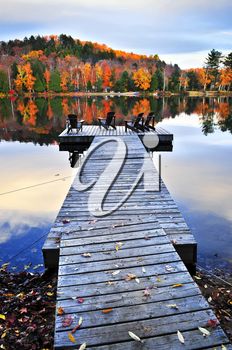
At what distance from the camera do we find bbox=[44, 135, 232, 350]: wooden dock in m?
2.39

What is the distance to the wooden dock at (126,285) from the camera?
2.39m

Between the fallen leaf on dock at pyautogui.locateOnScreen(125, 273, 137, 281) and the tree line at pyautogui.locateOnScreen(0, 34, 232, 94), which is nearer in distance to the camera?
the fallen leaf on dock at pyautogui.locateOnScreen(125, 273, 137, 281)

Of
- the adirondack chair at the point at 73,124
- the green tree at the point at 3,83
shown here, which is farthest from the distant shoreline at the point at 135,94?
the adirondack chair at the point at 73,124

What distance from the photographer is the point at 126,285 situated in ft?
9.77

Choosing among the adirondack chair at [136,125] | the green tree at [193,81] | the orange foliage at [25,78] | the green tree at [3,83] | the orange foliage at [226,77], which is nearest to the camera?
the adirondack chair at [136,125]

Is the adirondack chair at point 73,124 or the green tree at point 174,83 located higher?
the green tree at point 174,83

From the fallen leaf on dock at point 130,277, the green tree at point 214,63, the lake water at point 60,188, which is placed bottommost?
the lake water at point 60,188

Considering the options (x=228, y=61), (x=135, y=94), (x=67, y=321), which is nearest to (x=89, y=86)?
(x=135, y=94)

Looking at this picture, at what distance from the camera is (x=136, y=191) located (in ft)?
20.6

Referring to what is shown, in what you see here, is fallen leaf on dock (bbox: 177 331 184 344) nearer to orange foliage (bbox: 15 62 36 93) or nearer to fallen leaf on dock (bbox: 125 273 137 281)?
fallen leaf on dock (bbox: 125 273 137 281)

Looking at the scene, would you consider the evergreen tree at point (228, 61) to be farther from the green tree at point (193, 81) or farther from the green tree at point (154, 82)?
the green tree at point (154, 82)

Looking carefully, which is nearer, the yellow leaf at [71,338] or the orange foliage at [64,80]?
the yellow leaf at [71,338]

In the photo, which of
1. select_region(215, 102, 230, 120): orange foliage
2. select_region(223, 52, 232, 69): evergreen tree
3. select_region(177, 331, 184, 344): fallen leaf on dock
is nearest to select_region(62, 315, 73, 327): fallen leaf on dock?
select_region(177, 331, 184, 344): fallen leaf on dock

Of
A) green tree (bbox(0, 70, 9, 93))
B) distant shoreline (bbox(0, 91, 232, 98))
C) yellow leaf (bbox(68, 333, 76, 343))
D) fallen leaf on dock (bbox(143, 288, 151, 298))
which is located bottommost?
yellow leaf (bbox(68, 333, 76, 343))
